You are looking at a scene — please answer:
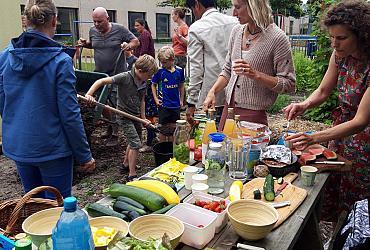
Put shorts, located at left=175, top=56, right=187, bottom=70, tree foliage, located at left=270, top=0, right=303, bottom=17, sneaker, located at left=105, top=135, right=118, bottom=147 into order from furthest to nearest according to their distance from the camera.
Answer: tree foliage, located at left=270, top=0, right=303, bottom=17 → shorts, located at left=175, top=56, right=187, bottom=70 → sneaker, located at left=105, top=135, right=118, bottom=147

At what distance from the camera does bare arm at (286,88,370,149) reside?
2.42 m

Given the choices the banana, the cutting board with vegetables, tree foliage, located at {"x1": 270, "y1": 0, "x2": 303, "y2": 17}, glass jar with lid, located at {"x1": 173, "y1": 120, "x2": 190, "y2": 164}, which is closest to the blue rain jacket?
glass jar with lid, located at {"x1": 173, "y1": 120, "x2": 190, "y2": 164}

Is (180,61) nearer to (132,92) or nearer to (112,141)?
(112,141)

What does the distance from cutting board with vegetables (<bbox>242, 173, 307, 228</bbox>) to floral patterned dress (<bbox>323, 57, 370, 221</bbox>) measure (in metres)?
0.70

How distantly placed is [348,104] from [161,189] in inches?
61.9

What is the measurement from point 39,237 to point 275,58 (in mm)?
2040

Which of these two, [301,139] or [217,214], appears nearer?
[217,214]

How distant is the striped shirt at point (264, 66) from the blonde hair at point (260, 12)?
0.18 feet

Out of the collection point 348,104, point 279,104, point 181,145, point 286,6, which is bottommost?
point 279,104

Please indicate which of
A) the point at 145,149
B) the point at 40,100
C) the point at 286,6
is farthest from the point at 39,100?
the point at 286,6

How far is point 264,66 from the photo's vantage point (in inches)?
111

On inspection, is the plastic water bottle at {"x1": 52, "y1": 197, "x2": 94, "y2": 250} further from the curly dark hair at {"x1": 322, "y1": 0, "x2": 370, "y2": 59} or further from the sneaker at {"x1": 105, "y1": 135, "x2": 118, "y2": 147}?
the sneaker at {"x1": 105, "y1": 135, "x2": 118, "y2": 147}

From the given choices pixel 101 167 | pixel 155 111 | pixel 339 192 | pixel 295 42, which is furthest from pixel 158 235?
pixel 295 42

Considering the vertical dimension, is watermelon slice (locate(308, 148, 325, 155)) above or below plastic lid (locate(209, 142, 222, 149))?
below
